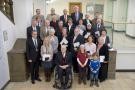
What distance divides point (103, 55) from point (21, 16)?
267cm

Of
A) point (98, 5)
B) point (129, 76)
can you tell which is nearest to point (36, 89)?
point (129, 76)

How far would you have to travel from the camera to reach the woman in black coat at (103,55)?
5.79 m

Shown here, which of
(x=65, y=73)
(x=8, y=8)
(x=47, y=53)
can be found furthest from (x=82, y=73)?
(x=8, y=8)

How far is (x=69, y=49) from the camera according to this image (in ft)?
19.8

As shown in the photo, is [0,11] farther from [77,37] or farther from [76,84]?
[76,84]

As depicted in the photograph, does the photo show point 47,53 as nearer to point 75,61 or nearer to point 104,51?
point 75,61

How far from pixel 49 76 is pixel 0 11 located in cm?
214

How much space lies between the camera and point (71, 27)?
6148 mm

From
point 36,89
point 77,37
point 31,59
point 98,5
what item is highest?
point 98,5

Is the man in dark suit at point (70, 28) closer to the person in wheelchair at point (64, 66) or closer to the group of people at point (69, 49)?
the group of people at point (69, 49)

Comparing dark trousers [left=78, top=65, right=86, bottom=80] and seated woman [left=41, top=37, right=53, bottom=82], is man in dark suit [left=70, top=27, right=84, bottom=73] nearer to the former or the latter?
dark trousers [left=78, top=65, right=86, bottom=80]

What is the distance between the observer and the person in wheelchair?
5457 mm

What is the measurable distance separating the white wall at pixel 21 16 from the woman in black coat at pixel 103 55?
2315mm

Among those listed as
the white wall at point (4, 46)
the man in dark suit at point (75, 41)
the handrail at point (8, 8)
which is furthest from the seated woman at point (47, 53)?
the handrail at point (8, 8)
